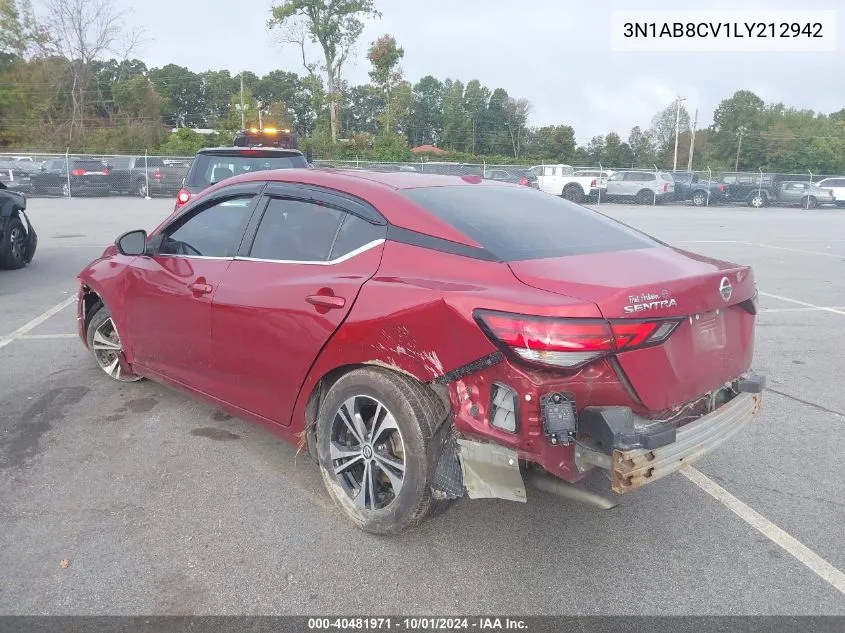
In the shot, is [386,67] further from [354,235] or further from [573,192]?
[354,235]

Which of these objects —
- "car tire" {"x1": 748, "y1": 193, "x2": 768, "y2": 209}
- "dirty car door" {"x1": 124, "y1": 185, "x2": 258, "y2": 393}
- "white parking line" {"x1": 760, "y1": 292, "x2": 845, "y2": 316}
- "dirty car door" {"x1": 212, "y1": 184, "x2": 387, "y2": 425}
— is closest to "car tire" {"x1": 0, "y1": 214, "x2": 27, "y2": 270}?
"dirty car door" {"x1": 124, "y1": 185, "x2": 258, "y2": 393}

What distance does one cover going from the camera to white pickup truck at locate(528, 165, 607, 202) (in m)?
31.4

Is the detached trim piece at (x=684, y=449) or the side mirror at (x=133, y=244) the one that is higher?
the side mirror at (x=133, y=244)

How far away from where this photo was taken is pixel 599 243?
345cm

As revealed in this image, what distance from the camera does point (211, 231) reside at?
4109 millimetres

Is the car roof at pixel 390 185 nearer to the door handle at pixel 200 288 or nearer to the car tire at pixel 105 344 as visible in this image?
the door handle at pixel 200 288

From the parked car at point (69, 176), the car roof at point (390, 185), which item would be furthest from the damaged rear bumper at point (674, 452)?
the parked car at point (69, 176)

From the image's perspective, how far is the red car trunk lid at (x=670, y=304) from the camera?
8.81 ft

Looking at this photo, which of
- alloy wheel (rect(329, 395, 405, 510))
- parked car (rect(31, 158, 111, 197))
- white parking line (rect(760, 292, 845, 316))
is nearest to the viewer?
alloy wheel (rect(329, 395, 405, 510))

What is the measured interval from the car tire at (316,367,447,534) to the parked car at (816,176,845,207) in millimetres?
35345

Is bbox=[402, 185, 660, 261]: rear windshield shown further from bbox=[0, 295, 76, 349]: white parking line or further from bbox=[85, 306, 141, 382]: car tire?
bbox=[0, 295, 76, 349]: white parking line

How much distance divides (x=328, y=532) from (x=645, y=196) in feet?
106

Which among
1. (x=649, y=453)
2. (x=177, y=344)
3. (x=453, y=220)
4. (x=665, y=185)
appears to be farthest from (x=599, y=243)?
(x=665, y=185)

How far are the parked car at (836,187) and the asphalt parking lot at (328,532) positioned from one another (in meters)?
32.3
